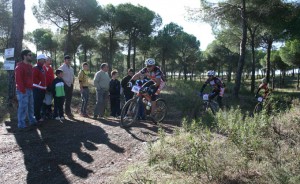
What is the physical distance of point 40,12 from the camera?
84.0 feet

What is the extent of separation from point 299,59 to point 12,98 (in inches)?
1302

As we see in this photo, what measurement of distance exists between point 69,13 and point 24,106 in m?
19.0

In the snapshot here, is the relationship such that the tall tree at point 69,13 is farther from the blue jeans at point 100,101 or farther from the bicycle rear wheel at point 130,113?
the bicycle rear wheel at point 130,113

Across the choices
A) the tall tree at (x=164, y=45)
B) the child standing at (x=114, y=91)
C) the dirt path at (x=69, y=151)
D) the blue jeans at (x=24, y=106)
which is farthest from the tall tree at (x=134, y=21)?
the dirt path at (x=69, y=151)

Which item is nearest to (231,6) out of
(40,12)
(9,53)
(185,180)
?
(9,53)

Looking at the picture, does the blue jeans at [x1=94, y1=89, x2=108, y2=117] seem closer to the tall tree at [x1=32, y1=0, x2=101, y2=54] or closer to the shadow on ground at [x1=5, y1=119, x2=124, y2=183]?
the shadow on ground at [x1=5, y1=119, x2=124, y2=183]

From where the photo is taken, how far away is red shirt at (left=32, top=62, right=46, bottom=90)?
313 inches

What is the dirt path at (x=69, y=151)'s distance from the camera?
14.4 feet

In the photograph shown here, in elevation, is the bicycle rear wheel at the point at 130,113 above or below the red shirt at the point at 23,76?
below

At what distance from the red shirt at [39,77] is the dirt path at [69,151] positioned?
3.58ft

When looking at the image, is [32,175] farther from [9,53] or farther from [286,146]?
[9,53]

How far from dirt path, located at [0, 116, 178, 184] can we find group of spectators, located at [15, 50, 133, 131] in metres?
0.60

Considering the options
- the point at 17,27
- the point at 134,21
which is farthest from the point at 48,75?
the point at 134,21

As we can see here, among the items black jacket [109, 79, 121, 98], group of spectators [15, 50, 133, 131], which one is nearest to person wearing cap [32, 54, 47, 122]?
group of spectators [15, 50, 133, 131]
